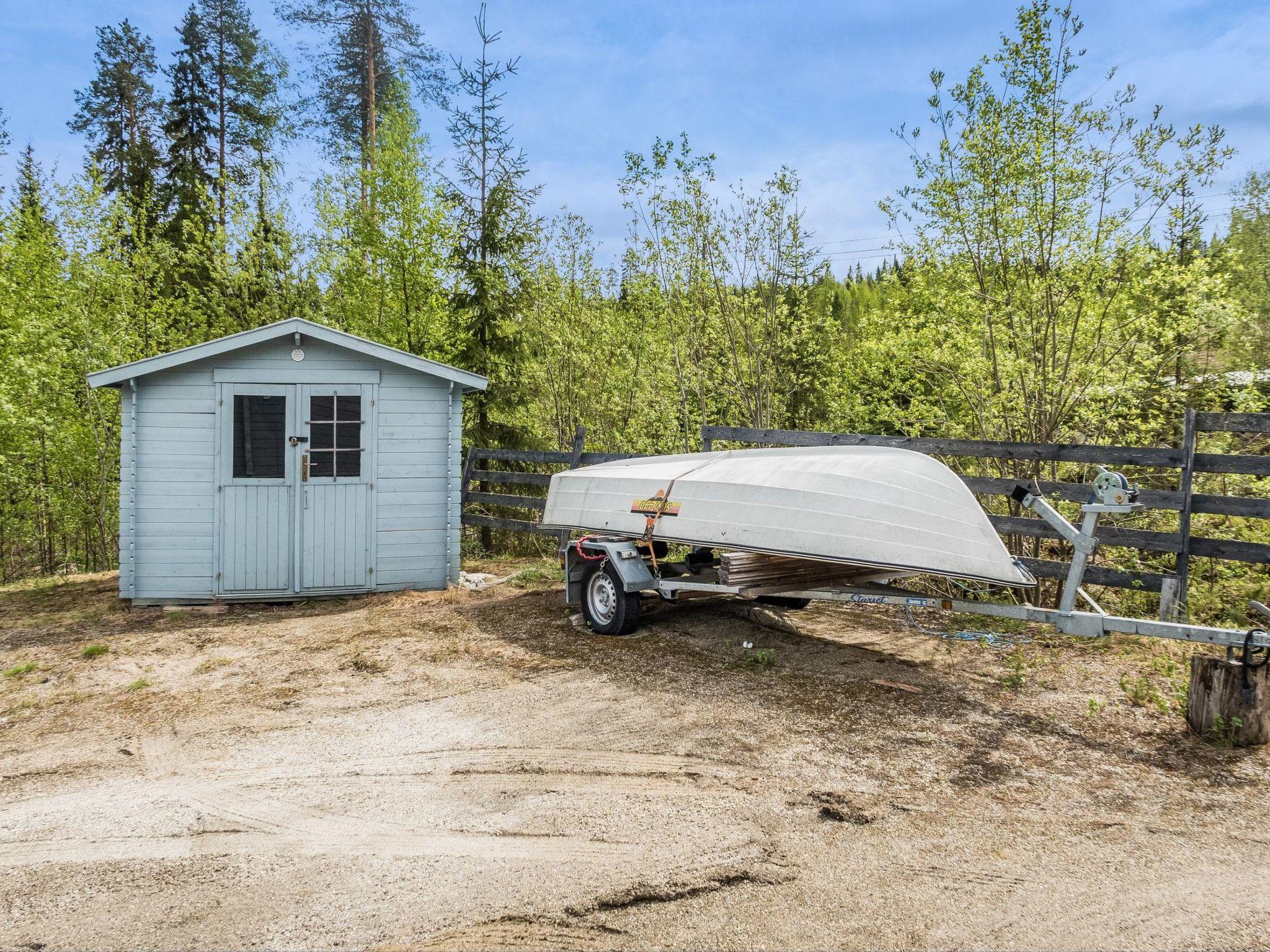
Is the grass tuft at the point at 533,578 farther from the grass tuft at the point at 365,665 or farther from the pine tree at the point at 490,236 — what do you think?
the pine tree at the point at 490,236

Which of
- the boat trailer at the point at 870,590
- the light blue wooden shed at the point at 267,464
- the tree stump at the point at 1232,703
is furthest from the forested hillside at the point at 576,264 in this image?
the light blue wooden shed at the point at 267,464

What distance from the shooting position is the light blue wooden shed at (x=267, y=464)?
8539 mm

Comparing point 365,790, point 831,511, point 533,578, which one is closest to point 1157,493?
point 831,511

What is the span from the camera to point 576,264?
1623 cm

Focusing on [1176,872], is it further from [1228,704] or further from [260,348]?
[260,348]

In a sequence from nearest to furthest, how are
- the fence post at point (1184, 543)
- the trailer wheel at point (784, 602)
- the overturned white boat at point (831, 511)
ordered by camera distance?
1. the overturned white boat at point (831, 511)
2. the fence post at point (1184, 543)
3. the trailer wheel at point (784, 602)

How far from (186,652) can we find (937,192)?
824 centimetres

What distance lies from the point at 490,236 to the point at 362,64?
8258mm

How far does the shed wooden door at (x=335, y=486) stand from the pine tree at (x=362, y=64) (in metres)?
11.8

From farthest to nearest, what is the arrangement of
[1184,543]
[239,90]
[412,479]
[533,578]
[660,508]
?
[239,90] → [533,578] → [412,479] → [660,508] → [1184,543]

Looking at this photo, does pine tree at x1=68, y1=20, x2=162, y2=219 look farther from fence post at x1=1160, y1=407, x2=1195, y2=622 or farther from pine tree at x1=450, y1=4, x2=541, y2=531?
fence post at x1=1160, y1=407, x2=1195, y2=622

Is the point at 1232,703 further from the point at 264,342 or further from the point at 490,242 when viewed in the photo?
the point at 490,242

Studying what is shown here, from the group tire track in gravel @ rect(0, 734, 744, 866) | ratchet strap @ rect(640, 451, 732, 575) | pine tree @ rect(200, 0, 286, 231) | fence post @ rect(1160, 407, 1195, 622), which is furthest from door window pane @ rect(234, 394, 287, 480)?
pine tree @ rect(200, 0, 286, 231)

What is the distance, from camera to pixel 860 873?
9.84ft
